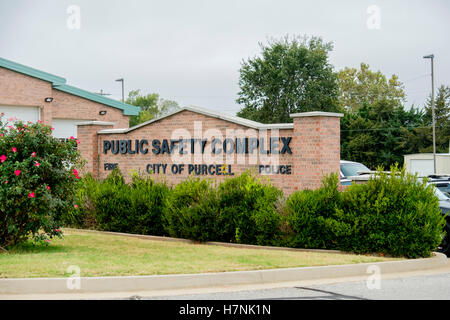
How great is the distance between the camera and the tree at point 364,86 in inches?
3093

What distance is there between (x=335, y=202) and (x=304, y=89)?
38511 millimetres

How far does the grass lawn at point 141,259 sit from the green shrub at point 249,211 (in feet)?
2.14

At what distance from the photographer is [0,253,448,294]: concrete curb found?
809 cm

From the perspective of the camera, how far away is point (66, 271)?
8695mm

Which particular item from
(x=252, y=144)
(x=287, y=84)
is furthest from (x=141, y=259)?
(x=287, y=84)

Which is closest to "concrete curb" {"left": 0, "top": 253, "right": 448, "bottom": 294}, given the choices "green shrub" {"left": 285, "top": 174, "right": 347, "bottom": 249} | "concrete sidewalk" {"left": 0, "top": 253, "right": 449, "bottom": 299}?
"concrete sidewalk" {"left": 0, "top": 253, "right": 449, "bottom": 299}

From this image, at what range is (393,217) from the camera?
11.3m

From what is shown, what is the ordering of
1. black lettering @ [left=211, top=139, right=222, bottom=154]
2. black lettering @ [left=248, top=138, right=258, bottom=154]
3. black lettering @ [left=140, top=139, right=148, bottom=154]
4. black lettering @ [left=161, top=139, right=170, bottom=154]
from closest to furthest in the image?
black lettering @ [left=248, top=138, right=258, bottom=154]
black lettering @ [left=211, top=139, right=222, bottom=154]
black lettering @ [left=161, top=139, right=170, bottom=154]
black lettering @ [left=140, top=139, right=148, bottom=154]

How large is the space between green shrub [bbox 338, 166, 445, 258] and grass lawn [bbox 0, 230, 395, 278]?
494 millimetres

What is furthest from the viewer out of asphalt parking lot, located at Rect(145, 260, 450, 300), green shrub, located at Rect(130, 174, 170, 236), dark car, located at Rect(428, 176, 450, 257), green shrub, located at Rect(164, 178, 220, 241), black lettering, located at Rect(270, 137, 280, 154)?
green shrub, located at Rect(130, 174, 170, 236)

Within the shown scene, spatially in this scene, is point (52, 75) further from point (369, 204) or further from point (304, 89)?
point (304, 89)

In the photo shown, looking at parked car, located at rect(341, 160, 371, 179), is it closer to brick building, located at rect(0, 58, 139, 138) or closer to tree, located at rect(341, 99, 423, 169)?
brick building, located at rect(0, 58, 139, 138)
